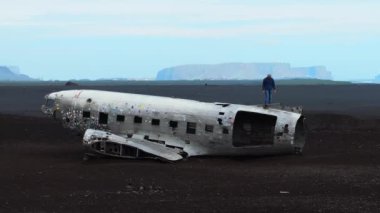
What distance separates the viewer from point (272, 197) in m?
16.6

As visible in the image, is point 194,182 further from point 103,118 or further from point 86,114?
point 86,114

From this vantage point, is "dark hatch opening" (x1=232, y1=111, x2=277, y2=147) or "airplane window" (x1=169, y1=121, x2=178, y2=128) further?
"dark hatch opening" (x1=232, y1=111, x2=277, y2=147)

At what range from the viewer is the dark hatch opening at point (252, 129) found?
25758mm

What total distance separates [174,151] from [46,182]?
22.3 feet

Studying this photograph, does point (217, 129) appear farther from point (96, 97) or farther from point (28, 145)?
point (28, 145)

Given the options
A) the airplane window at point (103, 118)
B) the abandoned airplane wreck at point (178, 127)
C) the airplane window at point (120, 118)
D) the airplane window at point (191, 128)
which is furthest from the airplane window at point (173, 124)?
the airplane window at point (103, 118)

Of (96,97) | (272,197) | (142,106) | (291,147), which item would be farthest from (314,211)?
(96,97)

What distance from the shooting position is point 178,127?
25453 mm

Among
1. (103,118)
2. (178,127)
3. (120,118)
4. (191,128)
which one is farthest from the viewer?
(103,118)

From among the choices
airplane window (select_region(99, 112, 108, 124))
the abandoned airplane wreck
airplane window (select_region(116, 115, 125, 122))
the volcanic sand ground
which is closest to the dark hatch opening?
the abandoned airplane wreck

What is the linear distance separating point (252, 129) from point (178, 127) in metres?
3.26

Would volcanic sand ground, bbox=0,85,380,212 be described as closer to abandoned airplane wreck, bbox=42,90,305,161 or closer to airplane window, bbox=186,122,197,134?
abandoned airplane wreck, bbox=42,90,305,161

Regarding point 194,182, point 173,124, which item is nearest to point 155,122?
point 173,124

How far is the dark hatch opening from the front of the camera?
25.8 m
